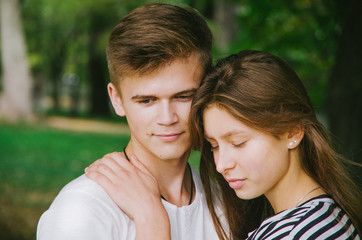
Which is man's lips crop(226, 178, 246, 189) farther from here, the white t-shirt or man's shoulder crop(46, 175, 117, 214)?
man's shoulder crop(46, 175, 117, 214)

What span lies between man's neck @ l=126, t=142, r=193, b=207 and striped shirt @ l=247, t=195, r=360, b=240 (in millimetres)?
552

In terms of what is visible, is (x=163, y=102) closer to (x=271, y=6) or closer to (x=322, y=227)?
(x=322, y=227)

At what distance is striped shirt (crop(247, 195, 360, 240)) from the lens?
78.5 inches

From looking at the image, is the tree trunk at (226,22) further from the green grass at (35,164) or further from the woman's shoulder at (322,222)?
the woman's shoulder at (322,222)

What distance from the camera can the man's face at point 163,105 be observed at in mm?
2326

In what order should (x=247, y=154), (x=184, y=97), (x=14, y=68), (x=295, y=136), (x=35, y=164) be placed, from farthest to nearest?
(x=14, y=68) → (x=35, y=164) → (x=184, y=97) → (x=295, y=136) → (x=247, y=154)

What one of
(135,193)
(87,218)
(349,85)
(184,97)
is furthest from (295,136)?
(349,85)

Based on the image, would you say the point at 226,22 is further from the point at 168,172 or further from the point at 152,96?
the point at 152,96

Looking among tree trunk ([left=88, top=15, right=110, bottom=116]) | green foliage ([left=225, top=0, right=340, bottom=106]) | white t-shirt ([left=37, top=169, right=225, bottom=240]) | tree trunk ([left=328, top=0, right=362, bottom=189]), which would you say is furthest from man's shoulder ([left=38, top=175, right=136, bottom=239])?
tree trunk ([left=88, top=15, right=110, bottom=116])

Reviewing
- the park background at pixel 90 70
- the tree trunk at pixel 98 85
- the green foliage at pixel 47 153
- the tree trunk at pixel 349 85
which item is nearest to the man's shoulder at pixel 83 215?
the park background at pixel 90 70

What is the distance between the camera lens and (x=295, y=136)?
232cm

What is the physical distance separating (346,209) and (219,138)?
2.27ft

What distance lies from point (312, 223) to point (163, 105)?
0.90 metres

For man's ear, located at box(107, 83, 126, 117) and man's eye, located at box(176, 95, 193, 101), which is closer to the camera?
man's eye, located at box(176, 95, 193, 101)
